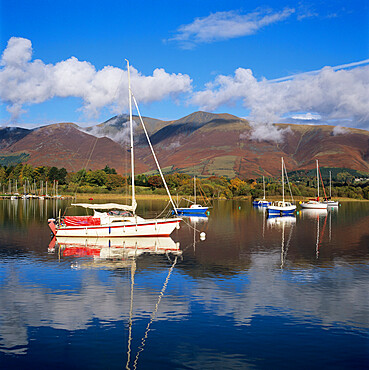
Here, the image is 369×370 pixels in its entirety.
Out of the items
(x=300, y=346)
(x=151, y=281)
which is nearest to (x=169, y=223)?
(x=151, y=281)

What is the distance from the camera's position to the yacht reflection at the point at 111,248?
3656 cm

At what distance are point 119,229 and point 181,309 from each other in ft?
84.6

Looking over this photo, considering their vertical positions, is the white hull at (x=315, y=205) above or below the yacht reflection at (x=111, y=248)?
above

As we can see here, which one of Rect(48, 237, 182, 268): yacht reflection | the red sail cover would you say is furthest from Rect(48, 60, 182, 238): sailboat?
Rect(48, 237, 182, 268): yacht reflection

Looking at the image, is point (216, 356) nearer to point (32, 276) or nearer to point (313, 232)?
point (32, 276)

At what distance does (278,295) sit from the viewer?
84.9 feet

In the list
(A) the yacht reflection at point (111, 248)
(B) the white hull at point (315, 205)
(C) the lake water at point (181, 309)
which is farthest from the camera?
(B) the white hull at point (315, 205)

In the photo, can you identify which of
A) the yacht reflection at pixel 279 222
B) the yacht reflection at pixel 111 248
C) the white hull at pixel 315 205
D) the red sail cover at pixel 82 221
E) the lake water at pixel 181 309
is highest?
the red sail cover at pixel 82 221

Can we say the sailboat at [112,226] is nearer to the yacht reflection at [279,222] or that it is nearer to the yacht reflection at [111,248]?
the yacht reflection at [111,248]

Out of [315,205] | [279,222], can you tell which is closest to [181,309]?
[279,222]

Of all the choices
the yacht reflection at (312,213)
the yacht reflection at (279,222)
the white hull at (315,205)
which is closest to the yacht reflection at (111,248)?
the yacht reflection at (279,222)

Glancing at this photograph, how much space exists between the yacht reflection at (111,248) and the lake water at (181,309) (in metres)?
0.20

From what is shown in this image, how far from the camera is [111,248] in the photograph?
Result: 43.4 meters

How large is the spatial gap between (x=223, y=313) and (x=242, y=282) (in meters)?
7.11
